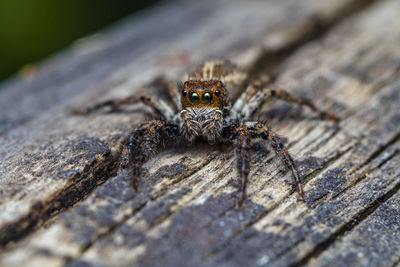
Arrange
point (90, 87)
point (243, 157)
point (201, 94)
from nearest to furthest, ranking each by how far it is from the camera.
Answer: point (243, 157), point (201, 94), point (90, 87)

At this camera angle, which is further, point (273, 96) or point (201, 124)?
point (273, 96)

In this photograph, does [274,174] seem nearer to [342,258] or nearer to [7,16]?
[342,258]

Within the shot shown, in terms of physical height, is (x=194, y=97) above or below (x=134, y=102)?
below

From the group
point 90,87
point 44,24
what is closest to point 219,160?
point 90,87

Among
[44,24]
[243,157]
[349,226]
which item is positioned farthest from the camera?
[44,24]

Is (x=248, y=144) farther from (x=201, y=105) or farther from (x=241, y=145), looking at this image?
(x=201, y=105)

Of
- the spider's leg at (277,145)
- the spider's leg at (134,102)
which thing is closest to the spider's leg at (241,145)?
the spider's leg at (277,145)

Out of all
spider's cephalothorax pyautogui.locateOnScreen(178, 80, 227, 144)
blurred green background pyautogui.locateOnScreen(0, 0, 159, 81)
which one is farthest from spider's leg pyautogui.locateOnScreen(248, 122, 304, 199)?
blurred green background pyautogui.locateOnScreen(0, 0, 159, 81)
